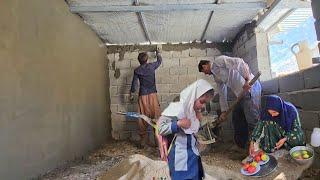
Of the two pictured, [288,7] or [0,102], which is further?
[288,7]

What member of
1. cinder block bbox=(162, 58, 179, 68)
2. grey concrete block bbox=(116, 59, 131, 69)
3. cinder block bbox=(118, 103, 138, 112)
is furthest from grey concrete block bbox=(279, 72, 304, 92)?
grey concrete block bbox=(116, 59, 131, 69)

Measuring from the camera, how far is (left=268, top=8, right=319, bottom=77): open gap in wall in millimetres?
3598

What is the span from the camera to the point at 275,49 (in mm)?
4406

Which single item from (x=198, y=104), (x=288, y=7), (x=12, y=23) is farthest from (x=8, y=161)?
(x=288, y=7)

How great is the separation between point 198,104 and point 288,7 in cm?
241

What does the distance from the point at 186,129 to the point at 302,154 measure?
135cm

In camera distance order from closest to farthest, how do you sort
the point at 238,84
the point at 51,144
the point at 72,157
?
the point at 51,144 < the point at 72,157 < the point at 238,84

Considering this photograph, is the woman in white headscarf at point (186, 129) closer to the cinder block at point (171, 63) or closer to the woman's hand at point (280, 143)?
the woman's hand at point (280, 143)

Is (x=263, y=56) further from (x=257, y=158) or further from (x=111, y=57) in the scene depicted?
(x=111, y=57)

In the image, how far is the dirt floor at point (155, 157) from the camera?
2711 mm

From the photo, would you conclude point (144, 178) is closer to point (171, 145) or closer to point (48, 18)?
point (171, 145)

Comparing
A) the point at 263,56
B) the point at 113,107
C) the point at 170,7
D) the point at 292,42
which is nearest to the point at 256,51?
the point at 263,56

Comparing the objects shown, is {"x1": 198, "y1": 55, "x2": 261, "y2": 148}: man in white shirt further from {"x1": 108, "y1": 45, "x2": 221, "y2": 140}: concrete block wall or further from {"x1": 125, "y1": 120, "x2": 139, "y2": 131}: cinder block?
{"x1": 125, "y1": 120, "x2": 139, "y2": 131}: cinder block

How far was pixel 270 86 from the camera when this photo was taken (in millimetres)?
3955
